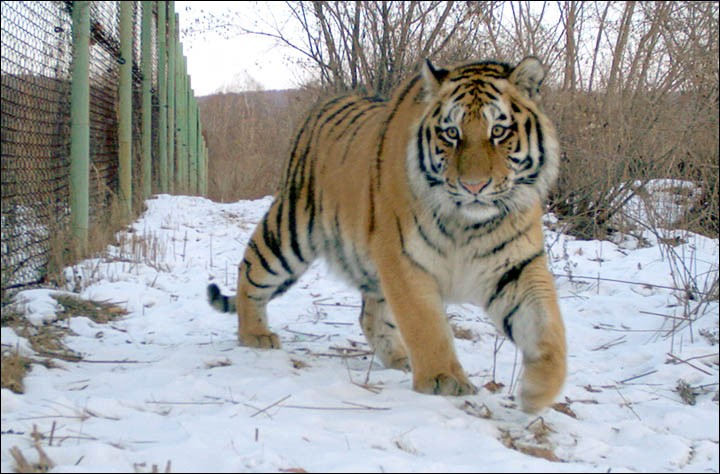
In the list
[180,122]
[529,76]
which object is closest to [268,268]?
[529,76]

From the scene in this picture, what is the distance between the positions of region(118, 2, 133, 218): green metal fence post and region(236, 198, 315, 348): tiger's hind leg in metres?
3.62

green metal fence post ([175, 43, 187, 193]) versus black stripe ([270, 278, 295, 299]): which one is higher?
green metal fence post ([175, 43, 187, 193])

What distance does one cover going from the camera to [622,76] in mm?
6617

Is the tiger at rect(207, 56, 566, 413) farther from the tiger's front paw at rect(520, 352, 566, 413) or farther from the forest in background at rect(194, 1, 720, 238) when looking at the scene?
the forest in background at rect(194, 1, 720, 238)

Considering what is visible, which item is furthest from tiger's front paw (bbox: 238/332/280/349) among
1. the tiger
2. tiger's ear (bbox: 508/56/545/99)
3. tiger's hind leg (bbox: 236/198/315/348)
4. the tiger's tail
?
tiger's ear (bbox: 508/56/545/99)

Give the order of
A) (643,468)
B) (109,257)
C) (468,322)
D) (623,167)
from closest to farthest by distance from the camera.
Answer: (643,468)
(468,322)
(109,257)
(623,167)

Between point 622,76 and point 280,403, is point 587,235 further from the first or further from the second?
point 280,403

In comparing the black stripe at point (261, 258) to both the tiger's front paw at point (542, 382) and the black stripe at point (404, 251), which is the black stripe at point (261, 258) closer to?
the black stripe at point (404, 251)

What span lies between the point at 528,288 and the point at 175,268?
136 inches

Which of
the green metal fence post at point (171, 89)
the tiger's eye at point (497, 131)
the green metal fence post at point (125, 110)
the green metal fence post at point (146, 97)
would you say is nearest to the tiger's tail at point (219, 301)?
the tiger's eye at point (497, 131)

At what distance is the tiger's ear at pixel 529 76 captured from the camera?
9.16ft

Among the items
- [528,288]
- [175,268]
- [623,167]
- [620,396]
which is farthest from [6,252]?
[623,167]

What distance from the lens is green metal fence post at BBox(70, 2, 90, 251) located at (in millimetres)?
4969

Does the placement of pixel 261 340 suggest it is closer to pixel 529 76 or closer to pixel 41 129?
pixel 529 76
